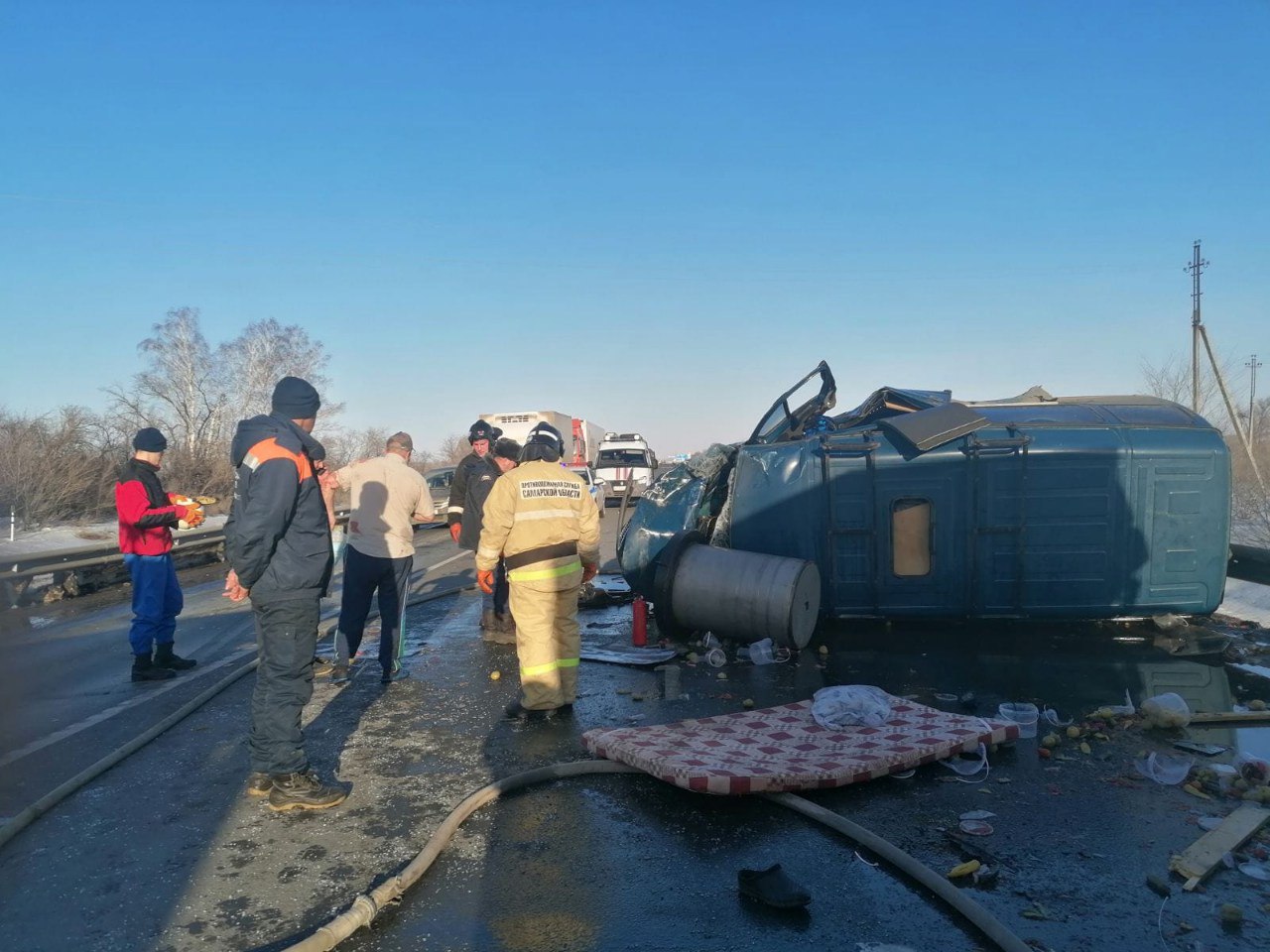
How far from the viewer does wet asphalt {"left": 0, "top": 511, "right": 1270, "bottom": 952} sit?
3.08m

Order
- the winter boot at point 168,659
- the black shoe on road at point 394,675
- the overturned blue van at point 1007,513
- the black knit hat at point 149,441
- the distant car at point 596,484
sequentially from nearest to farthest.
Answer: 1. the black shoe on road at point 394,675
2. the winter boot at point 168,659
3. the black knit hat at point 149,441
4. the overturned blue van at point 1007,513
5. the distant car at point 596,484

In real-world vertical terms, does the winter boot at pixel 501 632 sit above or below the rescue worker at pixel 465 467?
below

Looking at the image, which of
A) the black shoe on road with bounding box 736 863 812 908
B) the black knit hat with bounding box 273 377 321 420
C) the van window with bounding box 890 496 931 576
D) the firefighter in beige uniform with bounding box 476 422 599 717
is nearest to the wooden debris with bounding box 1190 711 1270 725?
the van window with bounding box 890 496 931 576

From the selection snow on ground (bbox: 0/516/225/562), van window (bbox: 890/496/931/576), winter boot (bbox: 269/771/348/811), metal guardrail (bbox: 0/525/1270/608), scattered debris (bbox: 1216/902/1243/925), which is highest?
van window (bbox: 890/496/931/576)

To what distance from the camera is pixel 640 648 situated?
764 centimetres

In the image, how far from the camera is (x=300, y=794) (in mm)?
4152

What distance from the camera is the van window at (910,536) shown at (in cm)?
782

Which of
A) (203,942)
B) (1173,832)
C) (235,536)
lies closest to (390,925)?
(203,942)

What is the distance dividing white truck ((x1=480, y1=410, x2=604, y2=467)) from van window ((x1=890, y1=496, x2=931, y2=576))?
45.2 ft

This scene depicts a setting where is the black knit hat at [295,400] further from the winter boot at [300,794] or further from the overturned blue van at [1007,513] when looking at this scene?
the overturned blue van at [1007,513]

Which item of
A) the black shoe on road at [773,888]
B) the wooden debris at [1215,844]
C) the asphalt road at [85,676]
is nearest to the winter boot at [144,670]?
the asphalt road at [85,676]

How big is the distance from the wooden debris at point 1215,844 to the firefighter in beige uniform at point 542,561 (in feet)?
11.5

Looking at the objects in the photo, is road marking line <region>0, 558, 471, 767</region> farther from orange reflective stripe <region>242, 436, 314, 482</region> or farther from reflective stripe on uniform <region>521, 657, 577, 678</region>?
reflective stripe on uniform <region>521, 657, 577, 678</region>

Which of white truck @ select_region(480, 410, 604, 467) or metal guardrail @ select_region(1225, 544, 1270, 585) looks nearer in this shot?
metal guardrail @ select_region(1225, 544, 1270, 585)
